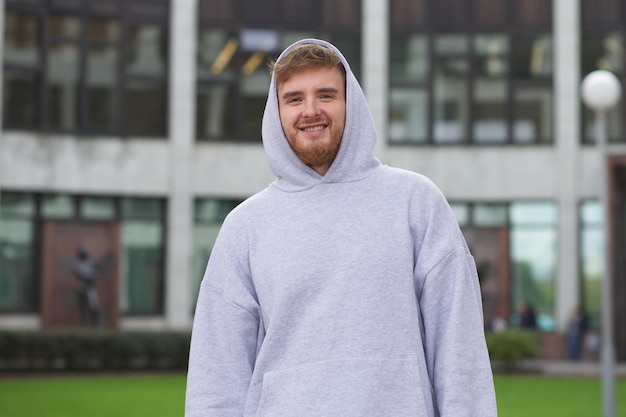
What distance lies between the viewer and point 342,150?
431 cm

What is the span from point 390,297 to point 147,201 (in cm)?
3386

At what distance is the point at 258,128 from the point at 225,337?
34.2 m

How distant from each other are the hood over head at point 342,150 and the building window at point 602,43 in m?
34.5

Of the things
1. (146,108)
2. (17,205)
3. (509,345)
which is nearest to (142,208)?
(146,108)

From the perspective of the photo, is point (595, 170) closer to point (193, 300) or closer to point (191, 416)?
point (193, 300)

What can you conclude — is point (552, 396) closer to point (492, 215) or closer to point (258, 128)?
point (492, 215)

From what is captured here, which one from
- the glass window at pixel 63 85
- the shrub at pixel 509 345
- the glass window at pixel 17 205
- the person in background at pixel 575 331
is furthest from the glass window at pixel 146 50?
the person in background at pixel 575 331

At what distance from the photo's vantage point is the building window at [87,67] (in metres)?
35.4

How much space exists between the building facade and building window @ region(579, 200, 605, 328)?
0.05 metres

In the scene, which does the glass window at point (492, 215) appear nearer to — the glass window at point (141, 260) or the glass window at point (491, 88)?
the glass window at point (491, 88)

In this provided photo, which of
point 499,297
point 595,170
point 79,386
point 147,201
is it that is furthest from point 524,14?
point 79,386

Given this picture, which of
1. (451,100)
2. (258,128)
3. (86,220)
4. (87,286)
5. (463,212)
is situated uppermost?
(451,100)

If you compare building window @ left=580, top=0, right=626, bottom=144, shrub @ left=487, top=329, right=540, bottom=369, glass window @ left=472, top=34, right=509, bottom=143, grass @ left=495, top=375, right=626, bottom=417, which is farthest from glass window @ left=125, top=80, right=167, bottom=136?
grass @ left=495, top=375, right=626, bottom=417

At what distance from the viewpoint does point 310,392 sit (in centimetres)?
407
